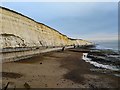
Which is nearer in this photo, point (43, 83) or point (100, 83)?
point (43, 83)

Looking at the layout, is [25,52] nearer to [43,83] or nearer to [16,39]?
[16,39]

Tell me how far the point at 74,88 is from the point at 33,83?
2.17 m

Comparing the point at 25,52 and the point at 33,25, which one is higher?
the point at 33,25

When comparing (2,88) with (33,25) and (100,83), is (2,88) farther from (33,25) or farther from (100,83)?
(33,25)

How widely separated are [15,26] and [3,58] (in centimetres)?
911

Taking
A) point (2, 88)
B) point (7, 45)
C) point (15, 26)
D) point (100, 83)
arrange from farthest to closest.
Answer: point (15, 26) < point (7, 45) < point (100, 83) < point (2, 88)

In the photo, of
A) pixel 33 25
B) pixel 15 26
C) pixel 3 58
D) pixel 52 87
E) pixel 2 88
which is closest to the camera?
pixel 2 88

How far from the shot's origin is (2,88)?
318 inches

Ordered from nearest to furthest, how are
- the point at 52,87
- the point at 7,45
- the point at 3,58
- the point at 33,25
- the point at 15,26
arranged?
1. the point at 52,87
2. the point at 3,58
3. the point at 7,45
4. the point at 15,26
5. the point at 33,25

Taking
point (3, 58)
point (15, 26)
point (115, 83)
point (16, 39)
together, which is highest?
point (15, 26)

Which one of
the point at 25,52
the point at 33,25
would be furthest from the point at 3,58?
the point at 33,25

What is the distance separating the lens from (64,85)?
31.8 feet

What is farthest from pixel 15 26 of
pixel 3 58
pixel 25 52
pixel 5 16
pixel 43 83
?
pixel 43 83

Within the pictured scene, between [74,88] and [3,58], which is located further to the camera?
[3,58]
